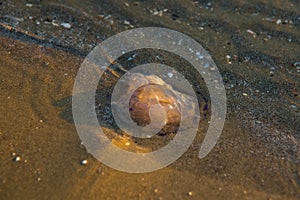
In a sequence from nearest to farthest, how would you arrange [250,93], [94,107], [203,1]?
[94,107] → [250,93] → [203,1]

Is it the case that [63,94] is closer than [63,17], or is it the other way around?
[63,94]

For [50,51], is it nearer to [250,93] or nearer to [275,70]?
[250,93]

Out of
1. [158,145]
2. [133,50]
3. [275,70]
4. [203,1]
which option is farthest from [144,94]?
[203,1]

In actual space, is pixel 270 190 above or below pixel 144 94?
below

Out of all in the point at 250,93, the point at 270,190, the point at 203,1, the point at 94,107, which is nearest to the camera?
the point at 270,190

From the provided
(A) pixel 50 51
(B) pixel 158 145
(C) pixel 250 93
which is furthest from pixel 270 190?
(A) pixel 50 51

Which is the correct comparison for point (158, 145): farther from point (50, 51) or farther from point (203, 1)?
point (203, 1)
